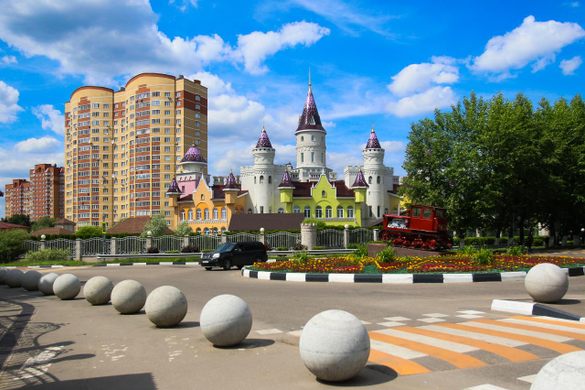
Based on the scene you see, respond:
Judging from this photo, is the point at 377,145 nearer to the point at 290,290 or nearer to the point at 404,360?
the point at 290,290

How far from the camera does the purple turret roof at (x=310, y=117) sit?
81.1 metres

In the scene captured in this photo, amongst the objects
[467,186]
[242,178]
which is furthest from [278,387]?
[242,178]

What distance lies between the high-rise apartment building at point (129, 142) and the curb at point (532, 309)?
95.0 meters

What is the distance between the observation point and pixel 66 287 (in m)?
14.0

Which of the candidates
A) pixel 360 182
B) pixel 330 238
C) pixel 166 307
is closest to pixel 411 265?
pixel 166 307

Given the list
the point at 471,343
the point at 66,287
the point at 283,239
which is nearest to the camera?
the point at 471,343

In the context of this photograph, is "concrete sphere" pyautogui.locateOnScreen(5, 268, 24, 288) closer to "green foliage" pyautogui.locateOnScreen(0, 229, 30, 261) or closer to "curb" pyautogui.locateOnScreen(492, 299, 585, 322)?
"curb" pyautogui.locateOnScreen(492, 299, 585, 322)

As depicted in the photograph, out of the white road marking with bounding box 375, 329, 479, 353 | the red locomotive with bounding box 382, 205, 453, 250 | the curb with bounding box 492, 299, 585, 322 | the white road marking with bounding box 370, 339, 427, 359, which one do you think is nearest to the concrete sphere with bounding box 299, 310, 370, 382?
the white road marking with bounding box 370, 339, 427, 359

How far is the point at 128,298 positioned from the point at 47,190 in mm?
157693

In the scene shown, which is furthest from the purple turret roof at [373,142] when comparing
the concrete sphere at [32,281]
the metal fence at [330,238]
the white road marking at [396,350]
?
the white road marking at [396,350]

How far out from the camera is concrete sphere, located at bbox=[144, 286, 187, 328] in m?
8.89

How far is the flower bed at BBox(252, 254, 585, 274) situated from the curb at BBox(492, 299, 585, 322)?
257 inches

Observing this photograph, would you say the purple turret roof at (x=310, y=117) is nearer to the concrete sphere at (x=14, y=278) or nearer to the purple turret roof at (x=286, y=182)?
the purple turret roof at (x=286, y=182)

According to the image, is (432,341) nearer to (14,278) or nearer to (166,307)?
(166,307)
